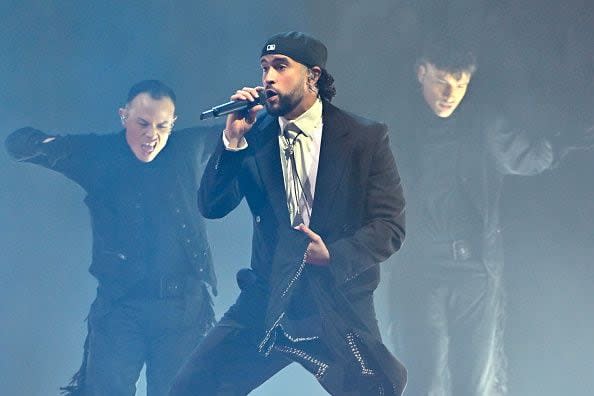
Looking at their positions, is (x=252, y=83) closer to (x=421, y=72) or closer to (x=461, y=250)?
(x=421, y=72)

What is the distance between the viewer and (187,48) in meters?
4.23

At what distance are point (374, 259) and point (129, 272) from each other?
1519 mm

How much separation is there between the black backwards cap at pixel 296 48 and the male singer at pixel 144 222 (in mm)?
1161

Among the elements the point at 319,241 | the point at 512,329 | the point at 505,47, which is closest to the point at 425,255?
the point at 512,329

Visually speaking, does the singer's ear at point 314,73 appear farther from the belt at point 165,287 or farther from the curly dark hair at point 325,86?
the belt at point 165,287

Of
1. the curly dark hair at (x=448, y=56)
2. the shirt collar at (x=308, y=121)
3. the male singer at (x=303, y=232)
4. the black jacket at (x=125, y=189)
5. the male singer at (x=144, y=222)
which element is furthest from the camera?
the curly dark hair at (x=448, y=56)

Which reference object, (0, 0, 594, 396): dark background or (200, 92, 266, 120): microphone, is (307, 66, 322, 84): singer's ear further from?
(0, 0, 594, 396): dark background

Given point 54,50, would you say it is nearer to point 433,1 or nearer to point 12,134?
point 12,134

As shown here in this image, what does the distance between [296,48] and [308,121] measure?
24cm

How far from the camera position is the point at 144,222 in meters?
3.92

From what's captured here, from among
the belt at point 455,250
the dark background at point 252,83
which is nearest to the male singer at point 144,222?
the dark background at point 252,83

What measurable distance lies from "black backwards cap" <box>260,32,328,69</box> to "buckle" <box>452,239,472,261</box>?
1.58m

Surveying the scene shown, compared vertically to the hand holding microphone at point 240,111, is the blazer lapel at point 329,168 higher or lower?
lower

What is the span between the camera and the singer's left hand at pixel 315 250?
8.16 feet
